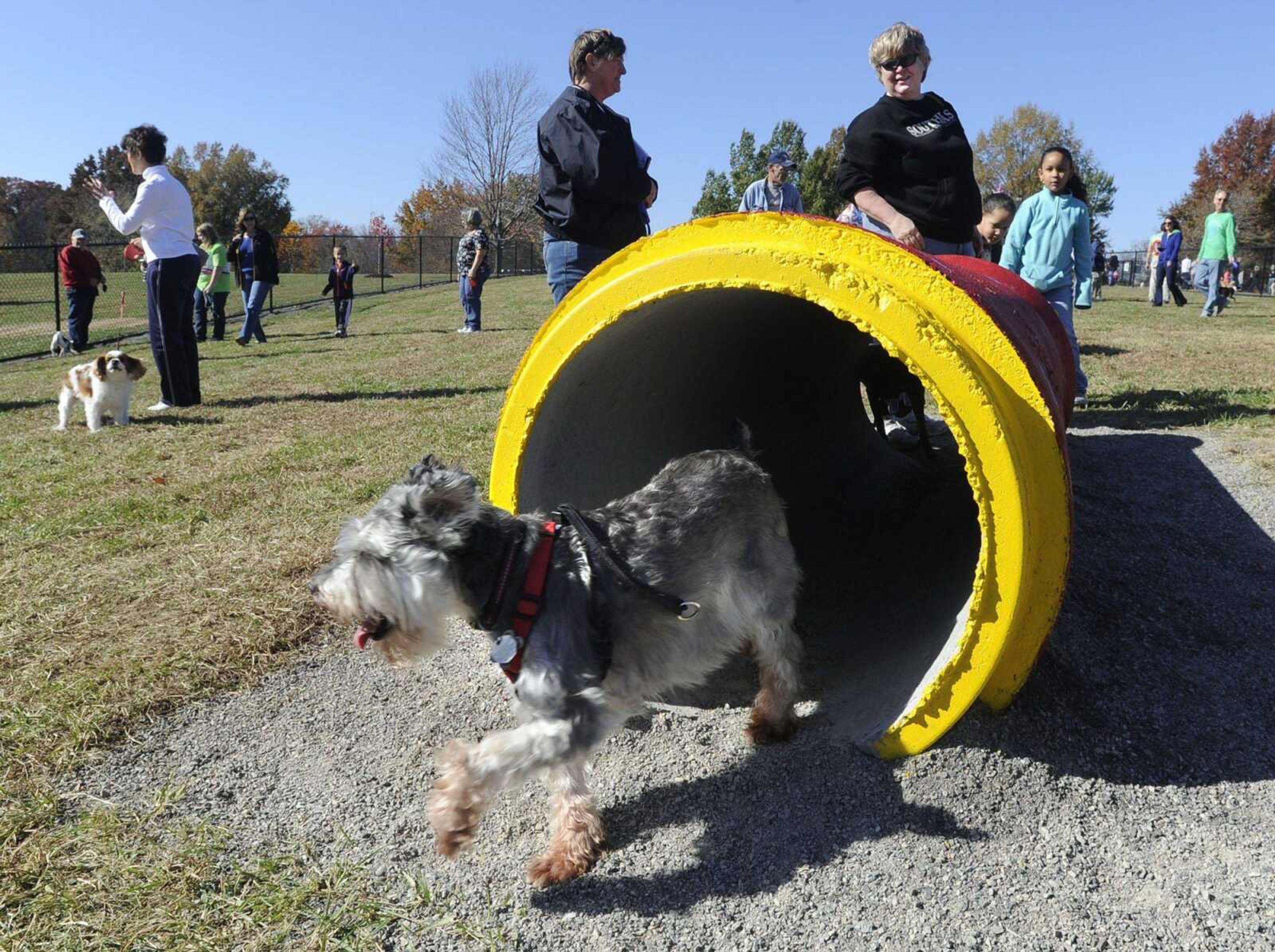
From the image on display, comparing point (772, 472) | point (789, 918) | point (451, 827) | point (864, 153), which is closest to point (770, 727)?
point (789, 918)

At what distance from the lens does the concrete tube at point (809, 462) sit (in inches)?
123

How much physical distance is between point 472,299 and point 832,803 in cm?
1689

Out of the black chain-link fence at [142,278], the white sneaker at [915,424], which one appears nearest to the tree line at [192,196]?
the black chain-link fence at [142,278]

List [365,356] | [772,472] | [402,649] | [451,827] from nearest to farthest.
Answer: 1. [451,827]
2. [402,649]
3. [772,472]
4. [365,356]

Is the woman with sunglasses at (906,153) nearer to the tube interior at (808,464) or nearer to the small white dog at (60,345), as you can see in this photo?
the tube interior at (808,464)

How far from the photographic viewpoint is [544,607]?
3016mm

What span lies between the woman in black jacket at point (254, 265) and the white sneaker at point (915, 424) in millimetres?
13640

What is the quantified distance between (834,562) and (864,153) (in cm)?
257

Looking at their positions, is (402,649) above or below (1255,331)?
below

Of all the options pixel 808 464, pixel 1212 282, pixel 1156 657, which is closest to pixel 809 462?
pixel 808 464

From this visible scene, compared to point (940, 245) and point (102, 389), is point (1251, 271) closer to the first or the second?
point (940, 245)

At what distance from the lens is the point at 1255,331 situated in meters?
17.5

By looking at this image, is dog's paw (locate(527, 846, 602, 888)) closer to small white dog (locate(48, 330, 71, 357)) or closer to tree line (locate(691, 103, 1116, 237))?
small white dog (locate(48, 330, 71, 357))

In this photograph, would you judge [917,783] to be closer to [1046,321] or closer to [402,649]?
[402,649]
